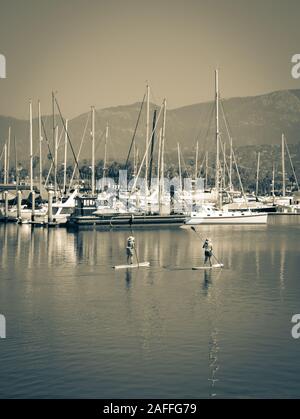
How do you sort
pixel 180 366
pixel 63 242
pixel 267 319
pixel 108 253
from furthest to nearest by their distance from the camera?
pixel 63 242, pixel 108 253, pixel 267 319, pixel 180 366

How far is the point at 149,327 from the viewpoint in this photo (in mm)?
36375

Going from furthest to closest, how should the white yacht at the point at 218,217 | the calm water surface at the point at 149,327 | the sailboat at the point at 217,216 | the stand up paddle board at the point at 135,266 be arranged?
the sailboat at the point at 217,216 → the white yacht at the point at 218,217 → the stand up paddle board at the point at 135,266 → the calm water surface at the point at 149,327

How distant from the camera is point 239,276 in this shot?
54562mm

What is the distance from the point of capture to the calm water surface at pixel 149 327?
1092 inches

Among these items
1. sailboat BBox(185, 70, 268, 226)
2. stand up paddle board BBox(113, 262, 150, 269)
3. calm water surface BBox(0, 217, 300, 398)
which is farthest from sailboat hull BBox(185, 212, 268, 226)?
stand up paddle board BBox(113, 262, 150, 269)

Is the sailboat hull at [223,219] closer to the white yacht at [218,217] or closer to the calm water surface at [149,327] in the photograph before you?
the white yacht at [218,217]

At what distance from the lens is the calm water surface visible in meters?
27.7

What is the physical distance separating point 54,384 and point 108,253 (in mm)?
42540

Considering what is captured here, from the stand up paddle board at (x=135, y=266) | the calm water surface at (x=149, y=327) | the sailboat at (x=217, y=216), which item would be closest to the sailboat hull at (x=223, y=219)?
the sailboat at (x=217, y=216)

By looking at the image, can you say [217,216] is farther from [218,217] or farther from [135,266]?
[135,266]

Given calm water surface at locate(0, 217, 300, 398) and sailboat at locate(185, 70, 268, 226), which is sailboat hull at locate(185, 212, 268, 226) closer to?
sailboat at locate(185, 70, 268, 226)

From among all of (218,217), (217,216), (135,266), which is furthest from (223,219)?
(135,266)

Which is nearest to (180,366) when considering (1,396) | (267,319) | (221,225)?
(1,396)

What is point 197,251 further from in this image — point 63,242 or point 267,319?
point 267,319
